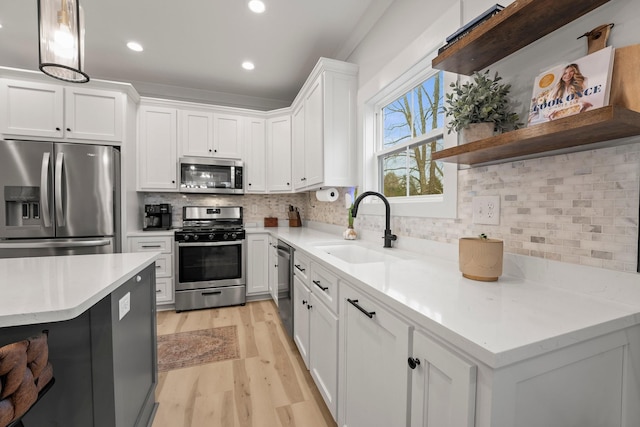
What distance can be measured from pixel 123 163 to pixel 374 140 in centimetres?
255

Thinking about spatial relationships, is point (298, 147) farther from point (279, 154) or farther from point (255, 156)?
point (255, 156)

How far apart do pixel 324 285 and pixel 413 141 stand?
3.84ft

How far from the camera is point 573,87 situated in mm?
A: 847

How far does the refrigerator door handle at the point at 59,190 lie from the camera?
2.57m

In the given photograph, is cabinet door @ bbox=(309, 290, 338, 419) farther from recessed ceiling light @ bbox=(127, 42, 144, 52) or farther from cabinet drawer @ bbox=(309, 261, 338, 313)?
recessed ceiling light @ bbox=(127, 42, 144, 52)

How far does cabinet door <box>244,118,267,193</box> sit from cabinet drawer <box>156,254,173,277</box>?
4.02ft

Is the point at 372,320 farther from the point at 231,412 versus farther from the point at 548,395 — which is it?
the point at 231,412

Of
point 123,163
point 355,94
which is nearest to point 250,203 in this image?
point 123,163

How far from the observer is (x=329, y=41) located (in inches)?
104

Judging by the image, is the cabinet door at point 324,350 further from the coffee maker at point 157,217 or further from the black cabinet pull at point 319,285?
the coffee maker at point 157,217

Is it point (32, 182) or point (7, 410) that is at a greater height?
point (32, 182)

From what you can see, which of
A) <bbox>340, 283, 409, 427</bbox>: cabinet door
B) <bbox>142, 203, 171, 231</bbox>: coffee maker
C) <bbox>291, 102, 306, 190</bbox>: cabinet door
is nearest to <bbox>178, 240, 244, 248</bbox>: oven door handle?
<bbox>142, 203, 171, 231</bbox>: coffee maker

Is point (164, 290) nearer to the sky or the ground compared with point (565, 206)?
nearer to the ground

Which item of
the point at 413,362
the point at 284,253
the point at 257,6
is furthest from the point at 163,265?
the point at 413,362
